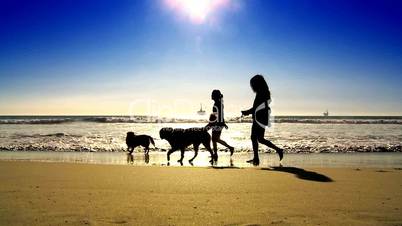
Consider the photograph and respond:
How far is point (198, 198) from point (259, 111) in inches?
189

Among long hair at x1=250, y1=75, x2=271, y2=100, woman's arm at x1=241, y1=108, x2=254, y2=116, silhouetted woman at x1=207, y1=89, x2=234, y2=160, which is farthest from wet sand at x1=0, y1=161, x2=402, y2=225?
silhouetted woman at x1=207, y1=89, x2=234, y2=160

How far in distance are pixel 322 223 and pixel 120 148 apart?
12.0 metres

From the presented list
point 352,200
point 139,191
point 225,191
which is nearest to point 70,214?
point 139,191

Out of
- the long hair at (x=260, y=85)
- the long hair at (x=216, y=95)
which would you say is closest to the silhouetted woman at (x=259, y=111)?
the long hair at (x=260, y=85)

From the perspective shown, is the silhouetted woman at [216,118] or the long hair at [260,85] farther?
the silhouetted woman at [216,118]

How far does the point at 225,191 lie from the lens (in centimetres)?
533

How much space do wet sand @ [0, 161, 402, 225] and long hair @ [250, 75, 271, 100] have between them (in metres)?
2.64

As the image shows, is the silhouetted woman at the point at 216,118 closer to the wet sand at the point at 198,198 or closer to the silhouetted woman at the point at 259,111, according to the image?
the silhouetted woman at the point at 259,111

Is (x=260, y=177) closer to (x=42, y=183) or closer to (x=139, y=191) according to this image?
(x=139, y=191)

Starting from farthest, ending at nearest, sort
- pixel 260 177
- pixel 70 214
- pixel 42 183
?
pixel 260 177
pixel 42 183
pixel 70 214

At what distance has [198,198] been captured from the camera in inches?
193

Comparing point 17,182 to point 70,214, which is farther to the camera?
point 17,182

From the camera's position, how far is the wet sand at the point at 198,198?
3.90m

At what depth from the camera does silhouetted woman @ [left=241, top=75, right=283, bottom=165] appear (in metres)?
9.32
